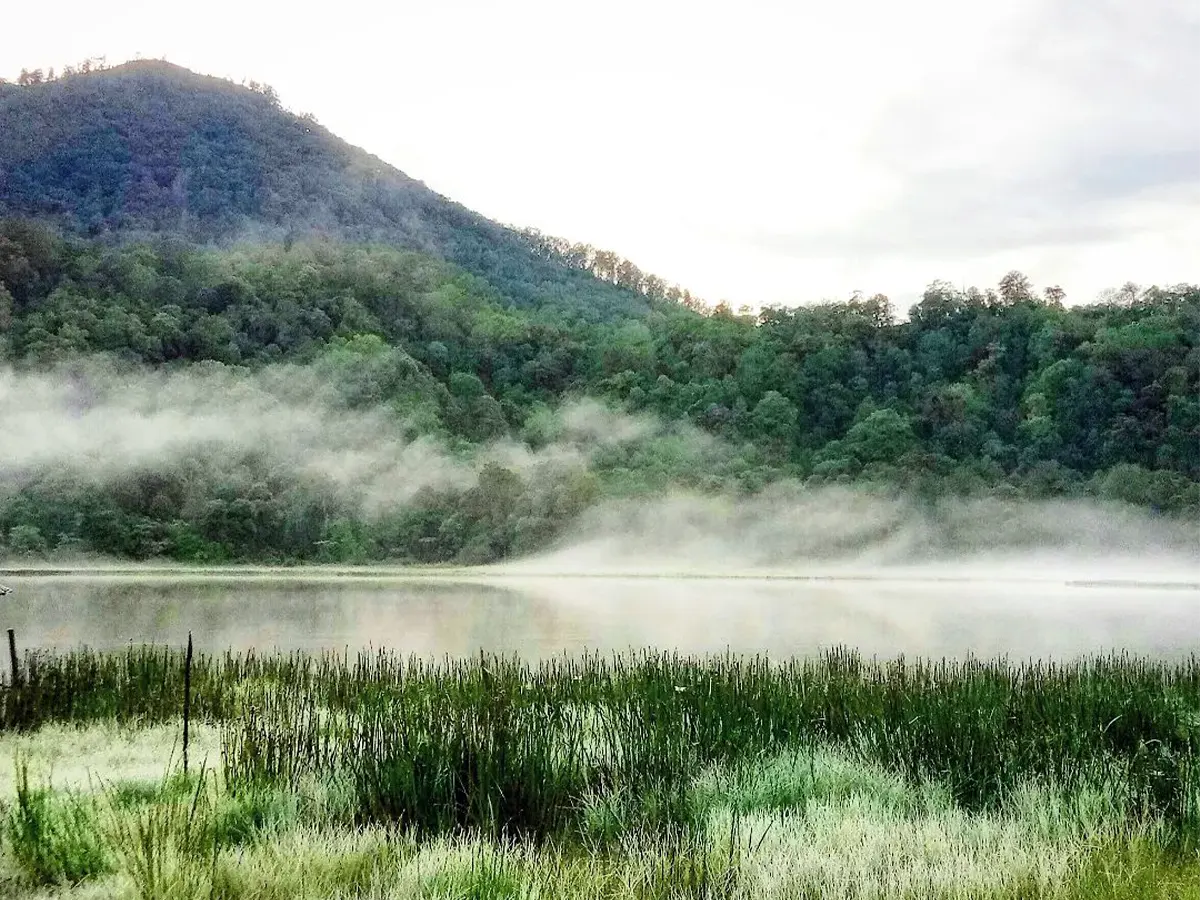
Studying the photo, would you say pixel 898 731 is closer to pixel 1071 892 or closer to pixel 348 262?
pixel 1071 892

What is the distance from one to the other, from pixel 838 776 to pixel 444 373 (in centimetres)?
7146

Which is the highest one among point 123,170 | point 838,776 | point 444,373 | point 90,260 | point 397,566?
point 123,170

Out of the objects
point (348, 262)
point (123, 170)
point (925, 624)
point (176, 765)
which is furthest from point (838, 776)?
point (123, 170)

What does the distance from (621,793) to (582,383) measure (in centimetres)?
7081

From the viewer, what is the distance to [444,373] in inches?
3007

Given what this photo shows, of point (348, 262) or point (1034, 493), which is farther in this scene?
point (348, 262)

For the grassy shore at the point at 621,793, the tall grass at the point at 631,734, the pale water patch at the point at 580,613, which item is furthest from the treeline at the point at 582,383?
the grassy shore at the point at 621,793

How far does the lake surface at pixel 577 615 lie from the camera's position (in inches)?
741

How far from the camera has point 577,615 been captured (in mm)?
25922

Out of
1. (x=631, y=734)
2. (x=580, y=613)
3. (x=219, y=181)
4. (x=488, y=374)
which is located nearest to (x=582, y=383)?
(x=488, y=374)

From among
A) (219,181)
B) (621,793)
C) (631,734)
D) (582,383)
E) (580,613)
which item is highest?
(219,181)

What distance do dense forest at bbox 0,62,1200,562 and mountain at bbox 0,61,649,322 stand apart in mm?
464

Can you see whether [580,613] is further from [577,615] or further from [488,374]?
[488,374]

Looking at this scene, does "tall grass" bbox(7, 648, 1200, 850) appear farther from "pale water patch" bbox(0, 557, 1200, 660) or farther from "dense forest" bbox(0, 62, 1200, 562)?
"dense forest" bbox(0, 62, 1200, 562)
